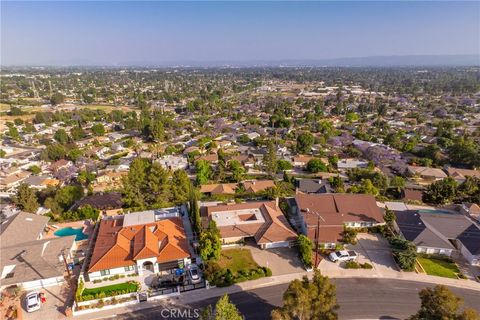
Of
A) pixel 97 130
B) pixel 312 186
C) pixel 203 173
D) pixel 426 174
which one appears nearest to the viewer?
pixel 312 186

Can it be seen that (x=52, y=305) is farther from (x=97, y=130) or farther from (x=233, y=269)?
(x=97, y=130)

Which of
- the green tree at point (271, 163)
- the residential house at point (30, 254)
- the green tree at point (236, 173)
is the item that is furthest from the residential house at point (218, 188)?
the residential house at point (30, 254)

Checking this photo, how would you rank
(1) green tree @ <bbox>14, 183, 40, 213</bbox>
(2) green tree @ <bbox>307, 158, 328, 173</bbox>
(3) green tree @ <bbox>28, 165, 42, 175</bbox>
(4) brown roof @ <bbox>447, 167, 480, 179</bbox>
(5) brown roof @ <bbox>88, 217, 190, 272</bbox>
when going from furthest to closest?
(3) green tree @ <bbox>28, 165, 42, 175</bbox> < (2) green tree @ <bbox>307, 158, 328, 173</bbox> < (4) brown roof @ <bbox>447, 167, 480, 179</bbox> < (1) green tree @ <bbox>14, 183, 40, 213</bbox> < (5) brown roof @ <bbox>88, 217, 190, 272</bbox>

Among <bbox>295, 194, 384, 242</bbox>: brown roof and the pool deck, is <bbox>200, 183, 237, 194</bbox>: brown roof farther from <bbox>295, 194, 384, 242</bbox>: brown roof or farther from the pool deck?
the pool deck

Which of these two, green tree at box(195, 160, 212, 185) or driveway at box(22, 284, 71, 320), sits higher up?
green tree at box(195, 160, 212, 185)

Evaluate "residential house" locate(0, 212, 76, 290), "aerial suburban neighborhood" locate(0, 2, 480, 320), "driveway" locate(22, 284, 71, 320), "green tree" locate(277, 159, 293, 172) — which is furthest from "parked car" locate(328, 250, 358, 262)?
"green tree" locate(277, 159, 293, 172)

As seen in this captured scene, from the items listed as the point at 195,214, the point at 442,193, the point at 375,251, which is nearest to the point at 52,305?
the point at 195,214

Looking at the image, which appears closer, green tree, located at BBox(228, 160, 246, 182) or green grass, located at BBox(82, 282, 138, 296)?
green grass, located at BBox(82, 282, 138, 296)
